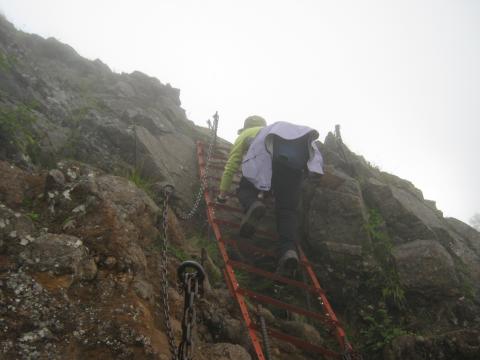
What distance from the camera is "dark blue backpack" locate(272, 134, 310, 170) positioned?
4.82 meters

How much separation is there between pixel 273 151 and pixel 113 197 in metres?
2.18

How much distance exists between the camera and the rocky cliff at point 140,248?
8.57ft

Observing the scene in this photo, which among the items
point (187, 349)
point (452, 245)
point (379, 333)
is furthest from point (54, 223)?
point (452, 245)

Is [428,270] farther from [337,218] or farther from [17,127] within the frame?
[17,127]

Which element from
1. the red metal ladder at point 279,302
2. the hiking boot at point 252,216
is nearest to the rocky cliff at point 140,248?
the red metal ladder at point 279,302

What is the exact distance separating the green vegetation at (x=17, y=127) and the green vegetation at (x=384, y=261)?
471cm

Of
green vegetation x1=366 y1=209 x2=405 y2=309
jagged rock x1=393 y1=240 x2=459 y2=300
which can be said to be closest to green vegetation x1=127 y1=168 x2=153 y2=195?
green vegetation x1=366 y1=209 x2=405 y2=309

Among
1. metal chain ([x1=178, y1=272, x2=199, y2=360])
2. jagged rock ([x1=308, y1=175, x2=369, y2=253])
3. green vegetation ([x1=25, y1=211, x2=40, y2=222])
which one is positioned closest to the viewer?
metal chain ([x1=178, y1=272, x2=199, y2=360])

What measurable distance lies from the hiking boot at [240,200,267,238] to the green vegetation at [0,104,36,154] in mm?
2848

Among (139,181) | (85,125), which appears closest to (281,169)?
(139,181)

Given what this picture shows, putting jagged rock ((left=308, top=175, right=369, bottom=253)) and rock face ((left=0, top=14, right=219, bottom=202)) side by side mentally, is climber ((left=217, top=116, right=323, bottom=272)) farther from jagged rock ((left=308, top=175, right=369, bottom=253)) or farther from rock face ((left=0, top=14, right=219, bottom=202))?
rock face ((left=0, top=14, right=219, bottom=202))

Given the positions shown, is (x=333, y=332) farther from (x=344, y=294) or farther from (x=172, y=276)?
(x=172, y=276)

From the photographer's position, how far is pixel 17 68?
20.1 ft

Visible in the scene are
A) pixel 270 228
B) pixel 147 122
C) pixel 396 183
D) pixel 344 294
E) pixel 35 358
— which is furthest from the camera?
pixel 147 122
